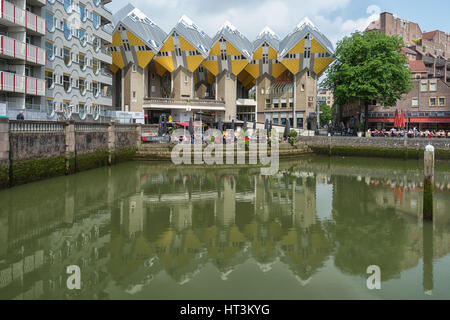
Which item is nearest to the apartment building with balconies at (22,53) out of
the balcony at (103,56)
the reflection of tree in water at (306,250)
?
the balcony at (103,56)

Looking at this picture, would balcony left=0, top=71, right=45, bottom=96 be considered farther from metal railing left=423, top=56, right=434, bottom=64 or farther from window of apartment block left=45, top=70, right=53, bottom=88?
metal railing left=423, top=56, right=434, bottom=64

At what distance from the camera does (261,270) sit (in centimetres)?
978

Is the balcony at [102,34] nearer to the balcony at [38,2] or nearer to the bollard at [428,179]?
the balcony at [38,2]

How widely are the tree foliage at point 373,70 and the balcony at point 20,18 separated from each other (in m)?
33.7

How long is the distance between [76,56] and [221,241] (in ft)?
102

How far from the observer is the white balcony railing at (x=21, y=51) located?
25203 mm

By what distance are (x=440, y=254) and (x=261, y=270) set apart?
5507mm

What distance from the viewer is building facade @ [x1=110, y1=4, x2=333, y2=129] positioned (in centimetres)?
5847

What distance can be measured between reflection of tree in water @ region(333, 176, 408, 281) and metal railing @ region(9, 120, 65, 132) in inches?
655

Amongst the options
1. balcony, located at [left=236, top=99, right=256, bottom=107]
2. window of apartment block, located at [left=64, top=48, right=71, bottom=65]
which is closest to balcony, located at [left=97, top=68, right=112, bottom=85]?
window of apartment block, located at [left=64, top=48, right=71, bottom=65]

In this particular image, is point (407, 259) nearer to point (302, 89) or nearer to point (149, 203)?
point (149, 203)

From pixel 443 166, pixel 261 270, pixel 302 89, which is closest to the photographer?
pixel 261 270

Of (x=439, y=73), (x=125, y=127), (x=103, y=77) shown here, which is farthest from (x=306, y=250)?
(x=439, y=73)

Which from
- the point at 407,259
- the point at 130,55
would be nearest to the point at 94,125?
the point at 407,259
